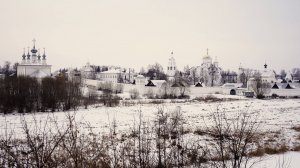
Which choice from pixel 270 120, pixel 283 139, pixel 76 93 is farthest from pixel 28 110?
pixel 283 139

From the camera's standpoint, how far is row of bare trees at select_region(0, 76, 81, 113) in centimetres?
2498

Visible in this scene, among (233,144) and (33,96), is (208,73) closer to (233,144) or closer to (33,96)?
(33,96)

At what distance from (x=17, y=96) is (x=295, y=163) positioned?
69.1ft

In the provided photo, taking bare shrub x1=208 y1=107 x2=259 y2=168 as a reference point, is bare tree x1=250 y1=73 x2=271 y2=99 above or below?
above

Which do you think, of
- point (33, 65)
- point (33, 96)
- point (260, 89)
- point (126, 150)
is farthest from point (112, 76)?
point (126, 150)

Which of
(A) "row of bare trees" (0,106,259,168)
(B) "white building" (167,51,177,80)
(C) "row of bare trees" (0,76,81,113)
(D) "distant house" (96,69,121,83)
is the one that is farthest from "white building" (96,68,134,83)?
(A) "row of bare trees" (0,106,259,168)

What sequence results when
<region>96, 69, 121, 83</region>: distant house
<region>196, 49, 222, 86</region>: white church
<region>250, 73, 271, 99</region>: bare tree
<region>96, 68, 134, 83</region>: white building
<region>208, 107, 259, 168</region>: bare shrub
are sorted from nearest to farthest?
<region>208, 107, 259, 168</region>: bare shrub → <region>250, 73, 271, 99</region>: bare tree → <region>196, 49, 222, 86</region>: white church → <region>96, 68, 134, 83</region>: white building → <region>96, 69, 121, 83</region>: distant house

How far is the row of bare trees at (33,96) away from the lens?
24984 millimetres

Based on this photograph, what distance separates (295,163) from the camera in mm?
9781

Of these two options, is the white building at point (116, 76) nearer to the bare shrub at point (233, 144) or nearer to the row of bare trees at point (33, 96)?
the row of bare trees at point (33, 96)

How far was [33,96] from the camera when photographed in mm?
25984

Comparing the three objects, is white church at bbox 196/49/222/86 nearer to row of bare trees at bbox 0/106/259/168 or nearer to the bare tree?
the bare tree

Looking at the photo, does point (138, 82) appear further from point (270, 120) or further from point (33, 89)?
point (270, 120)

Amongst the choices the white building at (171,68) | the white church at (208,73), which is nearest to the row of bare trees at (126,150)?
the white building at (171,68)
